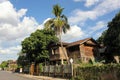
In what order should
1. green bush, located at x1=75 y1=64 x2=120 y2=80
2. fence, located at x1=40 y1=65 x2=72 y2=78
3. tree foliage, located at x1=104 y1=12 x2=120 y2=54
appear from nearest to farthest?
green bush, located at x1=75 y1=64 x2=120 y2=80 → fence, located at x1=40 y1=65 x2=72 y2=78 → tree foliage, located at x1=104 y1=12 x2=120 y2=54

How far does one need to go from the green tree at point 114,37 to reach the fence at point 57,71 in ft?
32.6

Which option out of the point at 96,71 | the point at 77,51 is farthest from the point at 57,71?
the point at 96,71

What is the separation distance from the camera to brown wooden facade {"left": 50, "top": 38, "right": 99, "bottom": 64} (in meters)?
48.9

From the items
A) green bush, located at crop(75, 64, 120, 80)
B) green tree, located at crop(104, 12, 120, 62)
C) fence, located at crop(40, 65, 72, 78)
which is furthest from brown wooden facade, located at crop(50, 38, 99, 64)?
green bush, located at crop(75, 64, 120, 80)

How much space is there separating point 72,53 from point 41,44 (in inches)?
278

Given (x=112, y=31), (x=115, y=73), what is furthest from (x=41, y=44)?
(x=115, y=73)

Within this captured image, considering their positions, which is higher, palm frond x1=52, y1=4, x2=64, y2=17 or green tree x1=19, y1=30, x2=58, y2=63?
palm frond x1=52, y1=4, x2=64, y2=17

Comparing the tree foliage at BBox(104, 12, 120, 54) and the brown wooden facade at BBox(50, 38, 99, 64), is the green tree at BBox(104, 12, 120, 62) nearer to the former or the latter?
the tree foliage at BBox(104, 12, 120, 54)

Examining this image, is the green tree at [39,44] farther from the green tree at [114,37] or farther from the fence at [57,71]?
the green tree at [114,37]

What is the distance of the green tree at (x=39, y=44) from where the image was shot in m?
52.8

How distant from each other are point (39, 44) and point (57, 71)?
50.8ft

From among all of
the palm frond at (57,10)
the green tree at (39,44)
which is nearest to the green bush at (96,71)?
the palm frond at (57,10)

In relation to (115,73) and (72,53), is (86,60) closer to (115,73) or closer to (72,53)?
(72,53)

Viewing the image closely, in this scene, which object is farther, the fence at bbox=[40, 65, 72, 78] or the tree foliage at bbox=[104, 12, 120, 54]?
the tree foliage at bbox=[104, 12, 120, 54]
